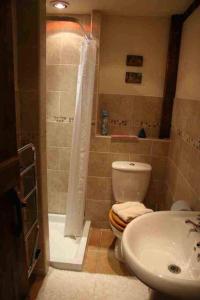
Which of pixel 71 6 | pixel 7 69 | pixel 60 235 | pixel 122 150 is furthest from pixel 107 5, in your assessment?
pixel 60 235

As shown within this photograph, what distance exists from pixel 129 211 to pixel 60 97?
1351 mm

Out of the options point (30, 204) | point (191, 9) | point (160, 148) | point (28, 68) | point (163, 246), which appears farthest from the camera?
point (160, 148)

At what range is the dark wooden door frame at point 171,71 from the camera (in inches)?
87.7

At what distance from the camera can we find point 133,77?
2428 millimetres

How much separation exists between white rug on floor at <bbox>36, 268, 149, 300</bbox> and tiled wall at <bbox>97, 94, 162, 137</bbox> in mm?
1402

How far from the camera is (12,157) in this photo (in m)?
1.04

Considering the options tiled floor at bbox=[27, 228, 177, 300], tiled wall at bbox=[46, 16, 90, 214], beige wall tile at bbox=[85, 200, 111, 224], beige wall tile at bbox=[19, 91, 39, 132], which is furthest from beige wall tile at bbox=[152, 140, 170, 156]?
beige wall tile at bbox=[19, 91, 39, 132]

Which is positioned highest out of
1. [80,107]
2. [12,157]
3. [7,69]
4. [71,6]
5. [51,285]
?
[71,6]

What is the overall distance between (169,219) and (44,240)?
1.02 m

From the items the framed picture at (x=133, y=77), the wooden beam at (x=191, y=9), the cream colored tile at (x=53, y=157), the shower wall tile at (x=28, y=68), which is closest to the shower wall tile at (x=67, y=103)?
the cream colored tile at (x=53, y=157)

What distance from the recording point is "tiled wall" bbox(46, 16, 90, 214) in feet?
7.72

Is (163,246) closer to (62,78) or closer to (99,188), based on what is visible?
(99,188)

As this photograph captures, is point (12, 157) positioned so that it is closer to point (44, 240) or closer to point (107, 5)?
point (44, 240)

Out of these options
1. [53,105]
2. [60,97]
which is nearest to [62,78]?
[60,97]
